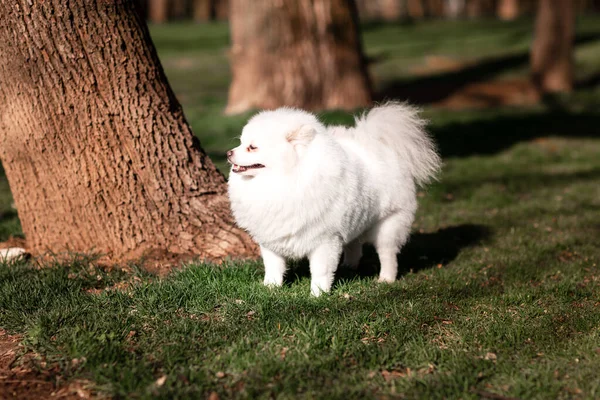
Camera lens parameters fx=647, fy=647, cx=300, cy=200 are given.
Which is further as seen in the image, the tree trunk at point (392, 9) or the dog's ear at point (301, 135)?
the tree trunk at point (392, 9)

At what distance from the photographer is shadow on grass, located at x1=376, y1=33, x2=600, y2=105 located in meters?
15.0

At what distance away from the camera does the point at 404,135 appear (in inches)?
199

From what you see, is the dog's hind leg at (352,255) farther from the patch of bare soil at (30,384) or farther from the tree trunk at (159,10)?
the tree trunk at (159,10)

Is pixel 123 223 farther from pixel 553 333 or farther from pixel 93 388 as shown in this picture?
pixel 553 333

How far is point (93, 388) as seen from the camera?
3.46 meters

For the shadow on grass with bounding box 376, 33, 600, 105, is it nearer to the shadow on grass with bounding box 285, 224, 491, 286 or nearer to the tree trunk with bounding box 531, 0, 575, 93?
the tree trunk with bounding box 531, 0, 575, 93

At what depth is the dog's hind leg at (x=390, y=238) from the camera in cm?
504

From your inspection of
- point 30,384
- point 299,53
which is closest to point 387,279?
point 30,384

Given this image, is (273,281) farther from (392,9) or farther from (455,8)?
(455,8)

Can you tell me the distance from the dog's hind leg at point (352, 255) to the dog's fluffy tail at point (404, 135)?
0.80 metres

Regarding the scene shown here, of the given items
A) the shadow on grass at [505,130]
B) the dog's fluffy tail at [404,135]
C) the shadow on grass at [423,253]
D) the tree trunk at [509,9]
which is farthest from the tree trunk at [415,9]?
the dog's fluffy tail at [404,135]

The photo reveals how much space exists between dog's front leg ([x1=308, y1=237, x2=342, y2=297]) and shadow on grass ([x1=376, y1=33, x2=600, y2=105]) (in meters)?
9.54

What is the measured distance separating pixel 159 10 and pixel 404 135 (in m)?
36.7

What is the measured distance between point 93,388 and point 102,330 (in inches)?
22.6
